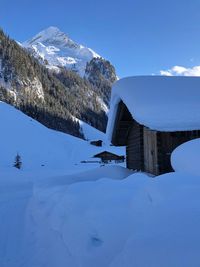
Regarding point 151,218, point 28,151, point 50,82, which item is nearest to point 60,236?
point 151,218

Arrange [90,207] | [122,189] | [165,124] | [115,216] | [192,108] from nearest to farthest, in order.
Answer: [115,216] → [90,207] → [122,189] → [165,124] → [192,108]

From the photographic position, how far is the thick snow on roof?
10.6 m

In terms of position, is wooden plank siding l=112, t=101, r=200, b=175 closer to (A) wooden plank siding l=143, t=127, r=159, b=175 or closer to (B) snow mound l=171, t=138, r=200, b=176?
(A) wooden plank siding l=143, t=127, r=159, b=175

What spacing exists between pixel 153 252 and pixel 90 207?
2103 millimetres

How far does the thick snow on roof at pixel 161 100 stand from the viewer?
10.6m

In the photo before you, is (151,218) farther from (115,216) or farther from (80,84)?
(80,84)

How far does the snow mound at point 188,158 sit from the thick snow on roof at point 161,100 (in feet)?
9.40

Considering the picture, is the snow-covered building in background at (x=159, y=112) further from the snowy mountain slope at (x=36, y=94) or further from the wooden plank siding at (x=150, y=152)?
the snowy mountain slope at (x=36, y=94)

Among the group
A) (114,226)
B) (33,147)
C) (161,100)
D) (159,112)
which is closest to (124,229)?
(114,226)

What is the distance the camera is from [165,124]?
10461 mm

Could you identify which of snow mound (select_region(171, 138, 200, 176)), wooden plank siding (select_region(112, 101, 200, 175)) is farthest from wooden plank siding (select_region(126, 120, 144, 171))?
snow mound (select_region(171, 138, 200, 176))

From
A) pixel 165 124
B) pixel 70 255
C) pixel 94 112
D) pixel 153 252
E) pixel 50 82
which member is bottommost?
pixel 70 255

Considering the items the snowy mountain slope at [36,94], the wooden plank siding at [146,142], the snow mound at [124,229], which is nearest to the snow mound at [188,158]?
the snow mound at [124,229]

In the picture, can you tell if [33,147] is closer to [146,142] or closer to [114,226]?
[146,142]
